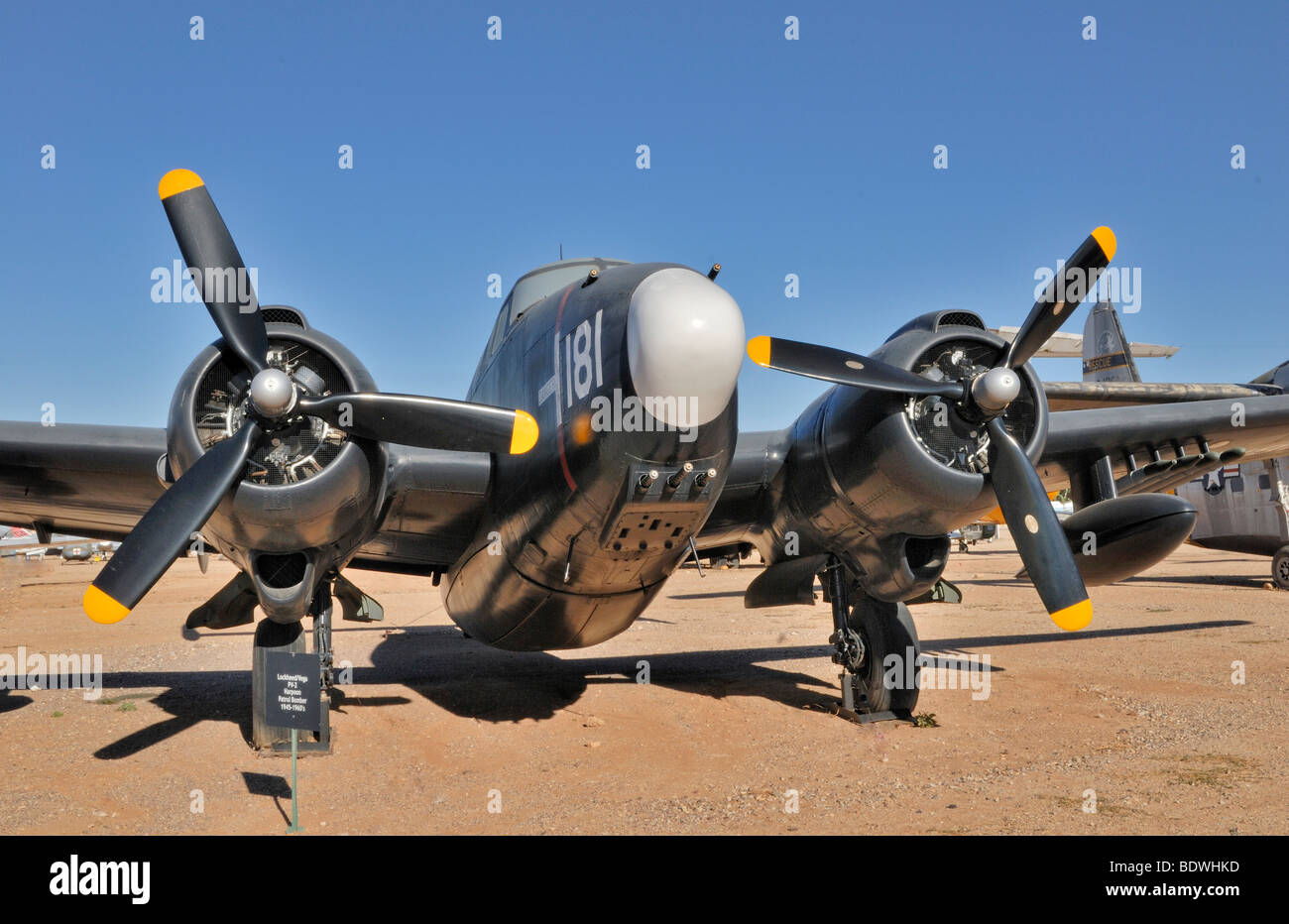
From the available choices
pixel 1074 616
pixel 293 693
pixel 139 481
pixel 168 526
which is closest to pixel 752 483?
pixel 1074 616

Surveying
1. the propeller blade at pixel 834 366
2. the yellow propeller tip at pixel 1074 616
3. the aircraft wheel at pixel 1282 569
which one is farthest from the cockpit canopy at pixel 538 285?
the aircraft wheel at pixel 1282 569

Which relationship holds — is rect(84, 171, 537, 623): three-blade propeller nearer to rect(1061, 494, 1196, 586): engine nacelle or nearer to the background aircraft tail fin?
rect(1061, 494, 1196, 586): engine nacelle

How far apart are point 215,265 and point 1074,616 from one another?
8.09m

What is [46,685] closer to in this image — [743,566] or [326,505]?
[326,505]

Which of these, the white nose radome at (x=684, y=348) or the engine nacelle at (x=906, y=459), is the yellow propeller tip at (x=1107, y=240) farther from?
the white nose radome at (x=684, y=348)

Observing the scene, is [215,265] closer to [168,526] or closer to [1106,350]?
[168,526]

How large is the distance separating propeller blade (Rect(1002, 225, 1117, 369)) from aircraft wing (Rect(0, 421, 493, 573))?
511 centimetres

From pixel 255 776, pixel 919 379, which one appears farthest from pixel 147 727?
pixel 919 379

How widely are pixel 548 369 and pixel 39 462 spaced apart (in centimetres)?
509

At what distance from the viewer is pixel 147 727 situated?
9664 millimetres

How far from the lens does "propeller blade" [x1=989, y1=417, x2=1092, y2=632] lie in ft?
25.3

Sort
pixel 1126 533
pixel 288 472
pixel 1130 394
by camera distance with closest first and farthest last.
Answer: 1. pixel 288 472
2. pixel 1126 533
3. pixel 1130 394

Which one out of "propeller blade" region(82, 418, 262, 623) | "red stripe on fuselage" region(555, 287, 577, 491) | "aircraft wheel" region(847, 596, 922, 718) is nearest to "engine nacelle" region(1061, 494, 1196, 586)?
"aircraft wheel" region(847, 596, 922, 718)

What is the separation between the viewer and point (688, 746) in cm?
876
